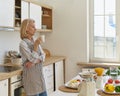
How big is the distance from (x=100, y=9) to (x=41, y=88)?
2.30 m

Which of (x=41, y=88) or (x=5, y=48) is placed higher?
(x=5, y=48)

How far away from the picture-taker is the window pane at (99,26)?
4.61 m

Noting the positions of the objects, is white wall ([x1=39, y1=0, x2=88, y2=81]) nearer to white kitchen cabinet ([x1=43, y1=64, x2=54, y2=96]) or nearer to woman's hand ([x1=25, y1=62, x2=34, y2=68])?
white kitchen cabinet ([x1=43, y1=64, x2=54, y2=96])

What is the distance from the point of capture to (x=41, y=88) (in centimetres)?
294

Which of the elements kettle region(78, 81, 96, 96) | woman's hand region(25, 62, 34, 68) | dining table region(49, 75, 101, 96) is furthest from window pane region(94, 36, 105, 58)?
kettle region(78, 81, 96, 96)

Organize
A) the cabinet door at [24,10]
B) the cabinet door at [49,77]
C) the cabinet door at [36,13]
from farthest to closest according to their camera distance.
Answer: the cabinet door at [36,13] < the cabinet door at [49,77] < the cabinet door at [24,10]

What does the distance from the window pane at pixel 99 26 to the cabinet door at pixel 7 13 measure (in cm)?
184

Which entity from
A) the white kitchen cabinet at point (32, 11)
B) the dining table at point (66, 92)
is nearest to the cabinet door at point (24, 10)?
the white kitchen cabinet at point (32, 11)

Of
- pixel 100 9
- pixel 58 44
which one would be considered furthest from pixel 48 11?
pixel 100 9

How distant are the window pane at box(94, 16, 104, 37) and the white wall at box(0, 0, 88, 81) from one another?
0.79 feet

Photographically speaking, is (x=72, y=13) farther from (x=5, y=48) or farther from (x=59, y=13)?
(x=5, y=48)

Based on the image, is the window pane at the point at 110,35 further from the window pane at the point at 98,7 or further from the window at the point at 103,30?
the window pane at the point at 98,7

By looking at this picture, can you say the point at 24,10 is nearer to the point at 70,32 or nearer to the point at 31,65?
the point at 31,65

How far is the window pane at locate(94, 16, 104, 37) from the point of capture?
4.61 metres
